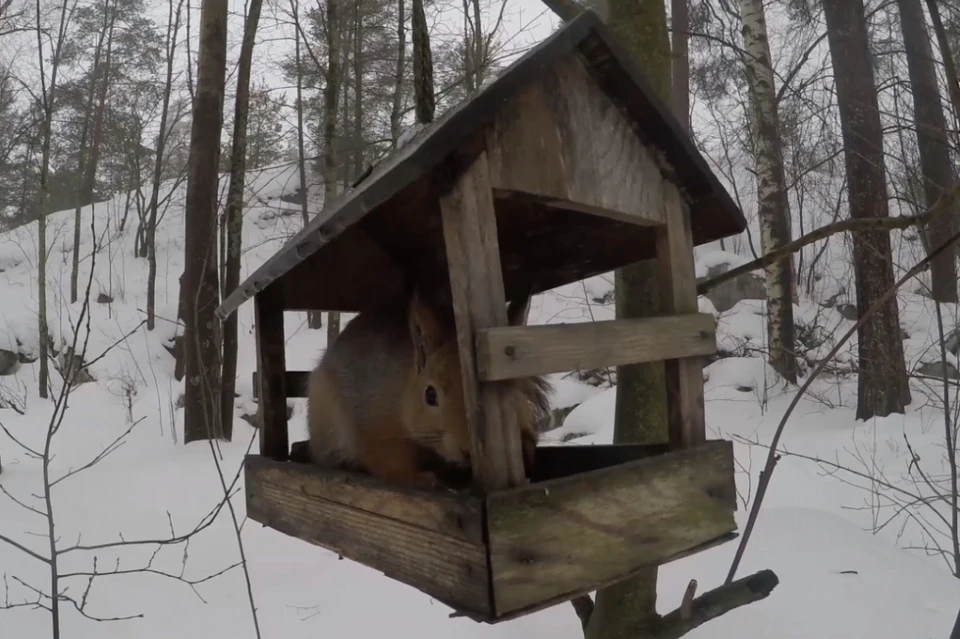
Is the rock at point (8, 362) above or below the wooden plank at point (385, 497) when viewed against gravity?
above

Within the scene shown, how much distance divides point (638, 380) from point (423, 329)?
4.75ft

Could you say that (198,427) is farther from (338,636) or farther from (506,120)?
(506,120)

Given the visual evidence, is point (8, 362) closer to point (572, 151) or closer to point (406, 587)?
point (406, 587)

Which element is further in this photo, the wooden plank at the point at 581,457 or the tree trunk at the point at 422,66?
the wooden plank at the point at 581,457

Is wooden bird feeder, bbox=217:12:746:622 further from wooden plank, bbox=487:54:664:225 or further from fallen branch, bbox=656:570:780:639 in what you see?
fallen branch, bbox=656:570:780:639

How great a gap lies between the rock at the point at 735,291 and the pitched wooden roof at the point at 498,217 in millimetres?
12360

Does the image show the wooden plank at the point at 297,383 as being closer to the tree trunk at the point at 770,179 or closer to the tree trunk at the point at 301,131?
the tree trunk at the point at 770,179

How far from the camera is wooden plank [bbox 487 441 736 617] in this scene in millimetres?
1316

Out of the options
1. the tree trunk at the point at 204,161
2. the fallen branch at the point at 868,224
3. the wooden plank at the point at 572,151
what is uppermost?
the tree trunk at the point at 204,161

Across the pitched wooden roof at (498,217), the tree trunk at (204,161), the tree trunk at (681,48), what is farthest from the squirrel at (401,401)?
the tree trunk at (681,48)

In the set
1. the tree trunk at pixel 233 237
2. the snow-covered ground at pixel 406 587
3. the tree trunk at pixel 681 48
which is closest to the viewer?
the snow-covered ground at pixel 406 587

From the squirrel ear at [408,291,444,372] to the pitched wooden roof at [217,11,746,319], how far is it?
0.28 meters

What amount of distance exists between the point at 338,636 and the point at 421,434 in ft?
8.32

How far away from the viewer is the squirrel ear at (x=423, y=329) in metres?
1.94
